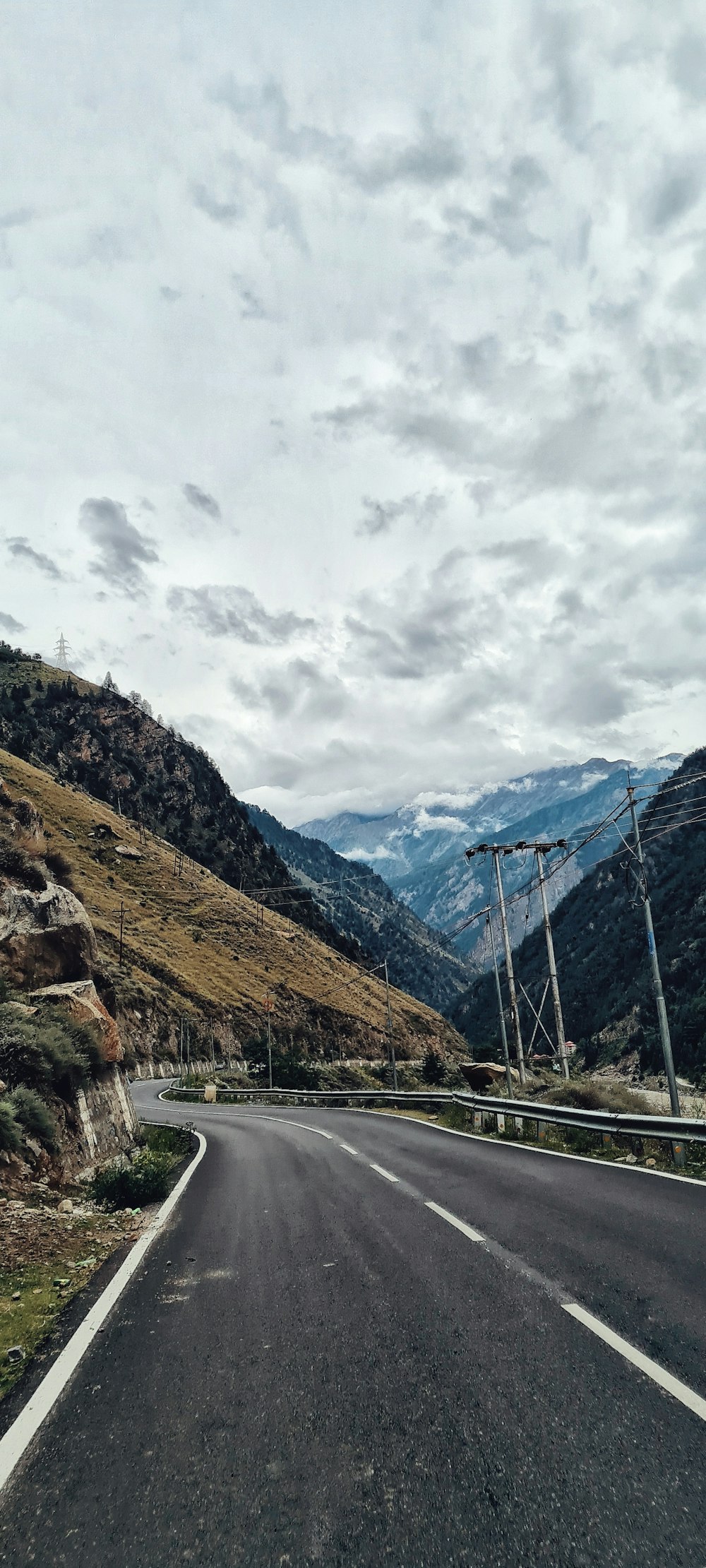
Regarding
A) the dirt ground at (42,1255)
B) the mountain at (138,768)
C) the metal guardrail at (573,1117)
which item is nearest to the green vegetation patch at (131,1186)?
the dirt ground at (42,1255)

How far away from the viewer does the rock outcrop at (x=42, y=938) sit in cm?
1708

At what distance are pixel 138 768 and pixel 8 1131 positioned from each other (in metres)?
159

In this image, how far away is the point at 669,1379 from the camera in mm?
4207

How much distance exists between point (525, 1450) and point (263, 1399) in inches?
67.6

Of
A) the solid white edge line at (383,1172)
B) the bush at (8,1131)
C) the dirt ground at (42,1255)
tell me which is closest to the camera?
the dirt ground at (42,1255)

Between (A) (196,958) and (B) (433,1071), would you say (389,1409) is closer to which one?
(B) (433,1071)

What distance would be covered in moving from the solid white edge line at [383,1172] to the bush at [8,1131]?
5912mm

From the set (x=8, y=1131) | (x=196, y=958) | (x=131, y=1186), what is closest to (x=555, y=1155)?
(x=131, y=1186)

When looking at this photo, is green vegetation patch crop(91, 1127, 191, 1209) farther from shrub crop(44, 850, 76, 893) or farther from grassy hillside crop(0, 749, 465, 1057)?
grassy hillside crop(0, 749, 465, 1057)

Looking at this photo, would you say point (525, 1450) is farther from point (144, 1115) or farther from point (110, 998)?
point (144, 1115)

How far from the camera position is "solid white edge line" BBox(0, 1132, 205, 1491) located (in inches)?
154

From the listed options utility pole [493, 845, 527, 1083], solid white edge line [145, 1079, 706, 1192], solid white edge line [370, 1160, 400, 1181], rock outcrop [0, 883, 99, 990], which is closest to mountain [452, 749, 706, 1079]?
utility pole [493, 845, 527, 1083]

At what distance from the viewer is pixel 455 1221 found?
824 cm

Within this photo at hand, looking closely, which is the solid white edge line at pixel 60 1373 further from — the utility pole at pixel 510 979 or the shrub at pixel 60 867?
the utility pole at pixel 510 979
